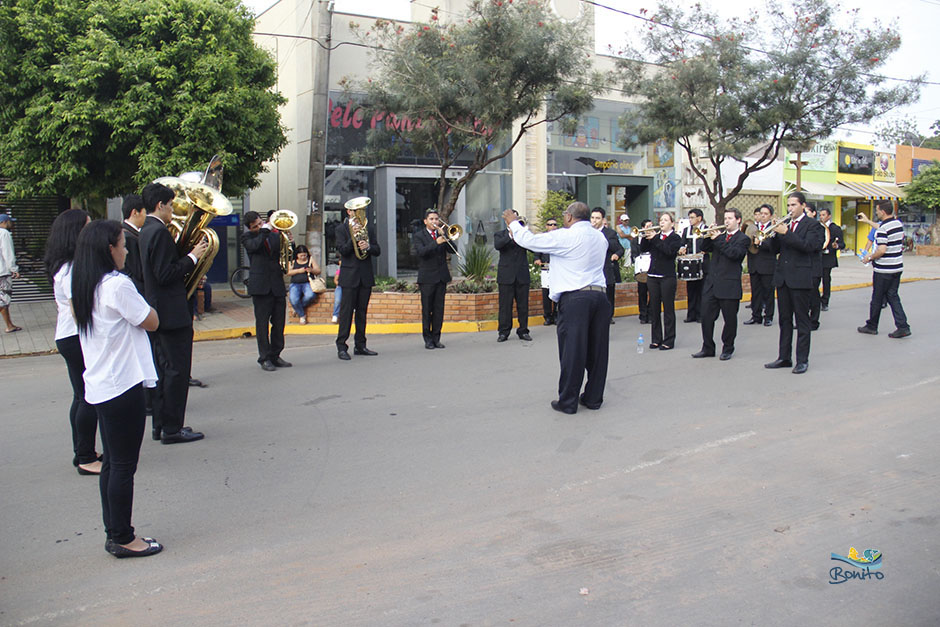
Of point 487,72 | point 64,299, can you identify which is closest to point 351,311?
point 64,299

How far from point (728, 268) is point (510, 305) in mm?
3143

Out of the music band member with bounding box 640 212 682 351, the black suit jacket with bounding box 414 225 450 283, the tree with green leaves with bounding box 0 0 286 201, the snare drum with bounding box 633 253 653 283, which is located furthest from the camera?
the tree with green leaves with bounding box 0 0 286 201

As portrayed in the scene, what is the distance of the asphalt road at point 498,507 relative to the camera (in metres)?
3.62

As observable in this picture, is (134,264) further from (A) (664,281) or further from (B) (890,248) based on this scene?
(B) (890,248)

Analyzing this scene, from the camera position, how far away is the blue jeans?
12.4 meters

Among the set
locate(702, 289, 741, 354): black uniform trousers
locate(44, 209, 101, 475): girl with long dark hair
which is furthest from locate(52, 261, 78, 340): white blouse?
locate(702, 289, 741, 354): black uniform trousers

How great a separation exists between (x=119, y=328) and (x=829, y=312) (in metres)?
12.7

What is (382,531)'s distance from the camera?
4.43m

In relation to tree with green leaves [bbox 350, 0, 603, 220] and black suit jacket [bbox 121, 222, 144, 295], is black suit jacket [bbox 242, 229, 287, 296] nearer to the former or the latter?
black suit jacket [bbox 121, 222, 144, 295]

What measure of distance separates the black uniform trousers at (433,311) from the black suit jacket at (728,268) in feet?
11.3

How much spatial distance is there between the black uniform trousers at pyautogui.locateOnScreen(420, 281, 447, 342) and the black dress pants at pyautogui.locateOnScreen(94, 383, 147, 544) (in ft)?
21.8

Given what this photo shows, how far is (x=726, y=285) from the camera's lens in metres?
9.33

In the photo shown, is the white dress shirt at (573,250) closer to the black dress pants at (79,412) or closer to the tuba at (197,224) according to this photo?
the tuba at (197,224)

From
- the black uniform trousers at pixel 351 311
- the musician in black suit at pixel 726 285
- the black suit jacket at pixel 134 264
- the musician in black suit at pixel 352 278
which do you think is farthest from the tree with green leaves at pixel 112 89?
the musician in black suit at pixel 726 285
